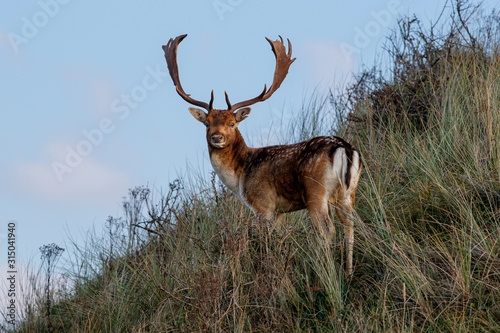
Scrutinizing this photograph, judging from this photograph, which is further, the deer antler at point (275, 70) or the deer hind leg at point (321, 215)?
the deer antler at point (275, 70)

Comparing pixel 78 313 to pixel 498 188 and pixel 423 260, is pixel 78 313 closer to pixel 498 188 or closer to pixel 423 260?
pixel 423 260

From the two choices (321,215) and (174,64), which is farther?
(174,64)

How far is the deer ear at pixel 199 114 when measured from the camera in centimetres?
734

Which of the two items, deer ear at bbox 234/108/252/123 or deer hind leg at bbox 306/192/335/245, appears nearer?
deer hind leg at bbox 306/192/335/245

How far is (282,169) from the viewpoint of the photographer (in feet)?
21.7

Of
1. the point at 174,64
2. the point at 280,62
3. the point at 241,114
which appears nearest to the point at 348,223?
the point at 241,114

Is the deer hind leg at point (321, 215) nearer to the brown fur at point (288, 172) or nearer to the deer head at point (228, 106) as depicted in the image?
the brown fur at point (288, 172)

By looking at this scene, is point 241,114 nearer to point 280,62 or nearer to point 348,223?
point 280,62

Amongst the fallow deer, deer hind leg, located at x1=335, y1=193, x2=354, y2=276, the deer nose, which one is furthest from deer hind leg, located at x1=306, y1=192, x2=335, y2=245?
the deer nose

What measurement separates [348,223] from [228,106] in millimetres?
1909

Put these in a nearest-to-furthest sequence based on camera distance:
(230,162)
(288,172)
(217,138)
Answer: (288,172)
(217,138)
(230,162)

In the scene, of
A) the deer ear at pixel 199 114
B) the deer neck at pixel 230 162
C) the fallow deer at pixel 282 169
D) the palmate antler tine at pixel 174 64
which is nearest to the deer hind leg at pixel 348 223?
the fallow deer at pixel 282 169

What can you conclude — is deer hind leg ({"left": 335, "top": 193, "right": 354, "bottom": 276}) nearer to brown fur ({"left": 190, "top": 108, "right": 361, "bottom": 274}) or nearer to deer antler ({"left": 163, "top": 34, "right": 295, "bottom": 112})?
brown fur ({"left": 190, "top": 108, "right": 361, "bottom": 274})

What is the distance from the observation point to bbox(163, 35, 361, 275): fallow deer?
6.20 meters
